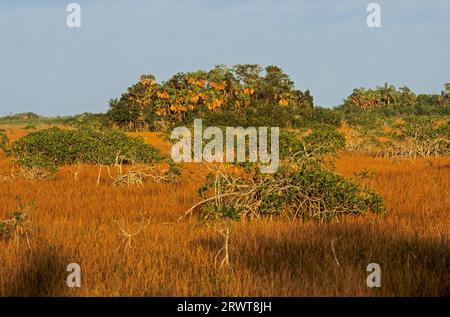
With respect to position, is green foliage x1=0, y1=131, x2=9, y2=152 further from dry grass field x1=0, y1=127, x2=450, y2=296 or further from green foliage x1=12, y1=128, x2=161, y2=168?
dry grass field x1=0, y1=127, x2=450, y2=296

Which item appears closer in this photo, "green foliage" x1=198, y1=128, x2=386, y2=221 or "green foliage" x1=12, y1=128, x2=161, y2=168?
"green foliage" x1=198, y1=128, x2=386, y2=221

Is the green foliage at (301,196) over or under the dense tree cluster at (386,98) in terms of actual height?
under

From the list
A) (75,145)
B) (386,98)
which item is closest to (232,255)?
(75,145)

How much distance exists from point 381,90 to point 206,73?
129 feet

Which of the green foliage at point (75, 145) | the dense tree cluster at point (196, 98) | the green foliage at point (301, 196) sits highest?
the dense tree cluster at point (196, 98)

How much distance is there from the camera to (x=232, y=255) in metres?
4.71

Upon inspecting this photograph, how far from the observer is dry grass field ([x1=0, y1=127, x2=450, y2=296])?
3828 millimetres

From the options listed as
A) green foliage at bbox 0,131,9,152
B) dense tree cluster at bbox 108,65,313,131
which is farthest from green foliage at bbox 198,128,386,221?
dense tree cluster at bbox 108,65,313,131

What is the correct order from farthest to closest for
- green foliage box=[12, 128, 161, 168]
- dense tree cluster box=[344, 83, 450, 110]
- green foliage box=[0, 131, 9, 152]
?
dense tree cluster box=[344, 83, 450, 110] < green foliage box=[0, 131, 9, 152] < green foliage box=[12, 128, 161, 168]

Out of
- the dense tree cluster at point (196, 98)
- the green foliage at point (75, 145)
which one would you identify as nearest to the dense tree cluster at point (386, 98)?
the dense tree cluster at point (196, 98)

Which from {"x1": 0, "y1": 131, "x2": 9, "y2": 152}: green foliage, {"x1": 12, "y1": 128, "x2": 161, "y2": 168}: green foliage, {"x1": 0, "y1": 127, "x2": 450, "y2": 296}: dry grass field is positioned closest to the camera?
{"x1": 0, "y1": 127, "x2": 450, "y2": 296}: dry grass field

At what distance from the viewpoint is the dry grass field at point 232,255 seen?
3.83 metres

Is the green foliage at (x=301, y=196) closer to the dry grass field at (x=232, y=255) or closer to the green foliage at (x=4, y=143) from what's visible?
the dry grass field at (x=232, y=255)

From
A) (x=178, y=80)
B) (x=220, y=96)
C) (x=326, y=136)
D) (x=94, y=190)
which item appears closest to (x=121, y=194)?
(x=94, y=190)
